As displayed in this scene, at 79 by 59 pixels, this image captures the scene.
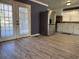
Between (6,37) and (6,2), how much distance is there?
184cm

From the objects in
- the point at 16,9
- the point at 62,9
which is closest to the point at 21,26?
the point at 16,9

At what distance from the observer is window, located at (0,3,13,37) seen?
4.82 m

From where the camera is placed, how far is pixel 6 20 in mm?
5039

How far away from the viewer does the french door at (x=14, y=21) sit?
4.89 metres

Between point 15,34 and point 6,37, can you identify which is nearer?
point 6,37

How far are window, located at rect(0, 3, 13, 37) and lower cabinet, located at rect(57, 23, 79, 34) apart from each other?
4513 millimetres

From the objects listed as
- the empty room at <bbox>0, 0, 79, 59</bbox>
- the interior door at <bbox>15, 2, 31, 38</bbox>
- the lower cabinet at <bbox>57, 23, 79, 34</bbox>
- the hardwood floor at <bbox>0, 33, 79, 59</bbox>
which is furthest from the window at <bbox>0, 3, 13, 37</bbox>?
the lower cabinet at <bbox>57, 23, 79, 34</bbox>

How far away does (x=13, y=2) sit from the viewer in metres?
5.24

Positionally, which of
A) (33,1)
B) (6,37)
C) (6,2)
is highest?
(33,1)

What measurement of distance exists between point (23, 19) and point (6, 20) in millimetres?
1221

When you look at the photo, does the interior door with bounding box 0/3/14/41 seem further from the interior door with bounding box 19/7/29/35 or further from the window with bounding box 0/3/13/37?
the interior door with bounding box 19/7/29/35

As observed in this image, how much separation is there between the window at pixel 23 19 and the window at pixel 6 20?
732mm

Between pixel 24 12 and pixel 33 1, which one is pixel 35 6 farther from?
pixel 24 12

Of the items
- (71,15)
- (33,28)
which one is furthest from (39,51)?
(71,15)
